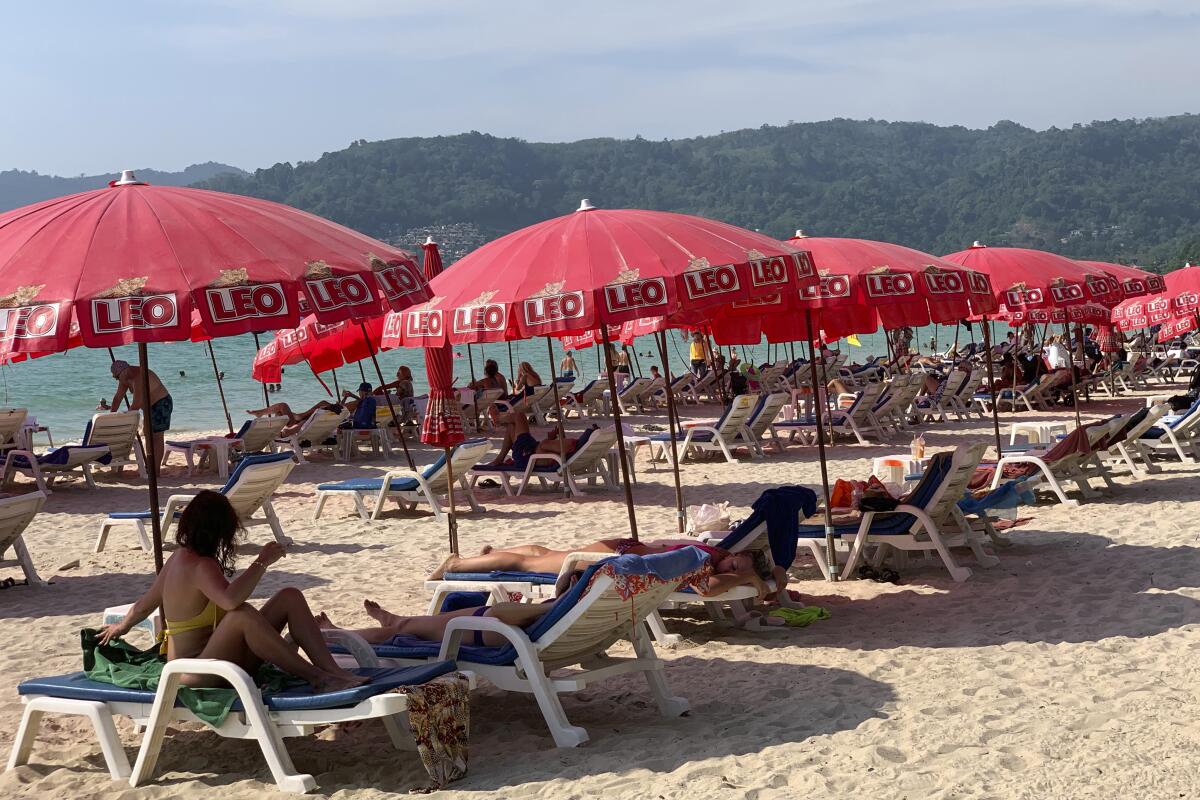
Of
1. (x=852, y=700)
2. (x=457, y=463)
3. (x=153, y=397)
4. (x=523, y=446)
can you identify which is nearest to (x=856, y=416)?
(x=523, y=446)

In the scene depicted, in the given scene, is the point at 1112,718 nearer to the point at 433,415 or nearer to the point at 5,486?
the point at 433,415

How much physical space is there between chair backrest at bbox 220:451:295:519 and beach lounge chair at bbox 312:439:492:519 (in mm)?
1600

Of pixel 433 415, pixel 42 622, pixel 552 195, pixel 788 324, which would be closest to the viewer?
pixel 42 622

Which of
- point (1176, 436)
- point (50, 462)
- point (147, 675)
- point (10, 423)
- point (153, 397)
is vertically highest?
point (153, 397)

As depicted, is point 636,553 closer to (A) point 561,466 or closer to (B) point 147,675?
(B) point 147,675

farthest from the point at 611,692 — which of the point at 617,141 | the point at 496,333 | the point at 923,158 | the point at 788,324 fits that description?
the point at 923,158

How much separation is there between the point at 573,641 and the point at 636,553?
128 centimetres

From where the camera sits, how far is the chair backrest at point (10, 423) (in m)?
15.1

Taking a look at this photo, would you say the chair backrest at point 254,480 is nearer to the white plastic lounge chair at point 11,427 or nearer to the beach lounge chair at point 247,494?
the beach lounge chair at point 247,494

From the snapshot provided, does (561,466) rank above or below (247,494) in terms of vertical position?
below

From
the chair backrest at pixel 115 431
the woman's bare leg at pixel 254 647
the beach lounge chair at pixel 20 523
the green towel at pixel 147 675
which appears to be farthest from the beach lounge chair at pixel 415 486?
the woman's bare leg at pixel 254 647

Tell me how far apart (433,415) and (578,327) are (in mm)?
2409

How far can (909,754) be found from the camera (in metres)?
4.40

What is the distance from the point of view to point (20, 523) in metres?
8.36
